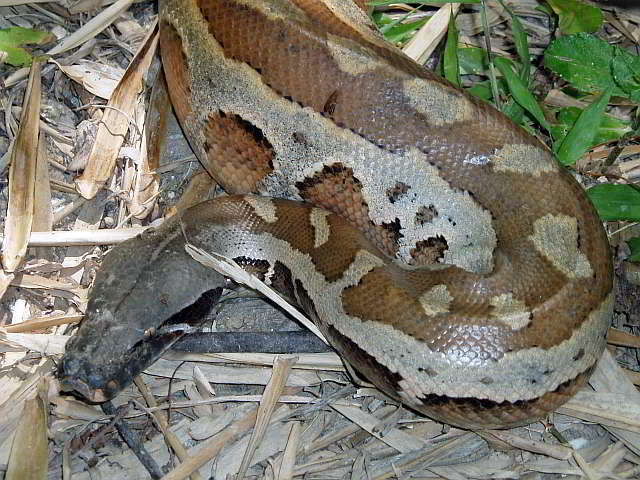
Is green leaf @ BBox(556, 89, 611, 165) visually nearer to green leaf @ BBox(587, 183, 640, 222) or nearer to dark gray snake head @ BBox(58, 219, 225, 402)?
green leaf @ BBox(587, 183, 640, 222)

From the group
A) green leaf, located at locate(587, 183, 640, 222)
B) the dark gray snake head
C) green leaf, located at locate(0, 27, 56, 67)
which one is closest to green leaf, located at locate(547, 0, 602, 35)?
green leaf, located at locate(587, 183, 640, 222)

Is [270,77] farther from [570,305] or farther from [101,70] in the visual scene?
[570,305]

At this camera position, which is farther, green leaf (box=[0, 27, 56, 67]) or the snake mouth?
green leaf (box=[0, 27, 56, 67])

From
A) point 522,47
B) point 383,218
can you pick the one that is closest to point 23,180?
point 383,218

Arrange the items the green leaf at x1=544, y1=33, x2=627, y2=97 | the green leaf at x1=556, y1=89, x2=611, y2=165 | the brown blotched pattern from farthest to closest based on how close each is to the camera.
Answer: the green leaf at x1=544, y1=33, x2=627, y2=97, the green leaf at x1=556, y1=89, x2=611, y2=165, the brown blotched pattern

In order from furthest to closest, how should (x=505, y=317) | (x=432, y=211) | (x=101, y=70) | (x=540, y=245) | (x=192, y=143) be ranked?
1. (x=101, y=70)
2. (x=192, y=143)
3. (x=432, y=211)
4. (x=540, y=245)
5. (x=505, y=317)

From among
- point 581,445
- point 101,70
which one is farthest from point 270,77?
point 581,445
